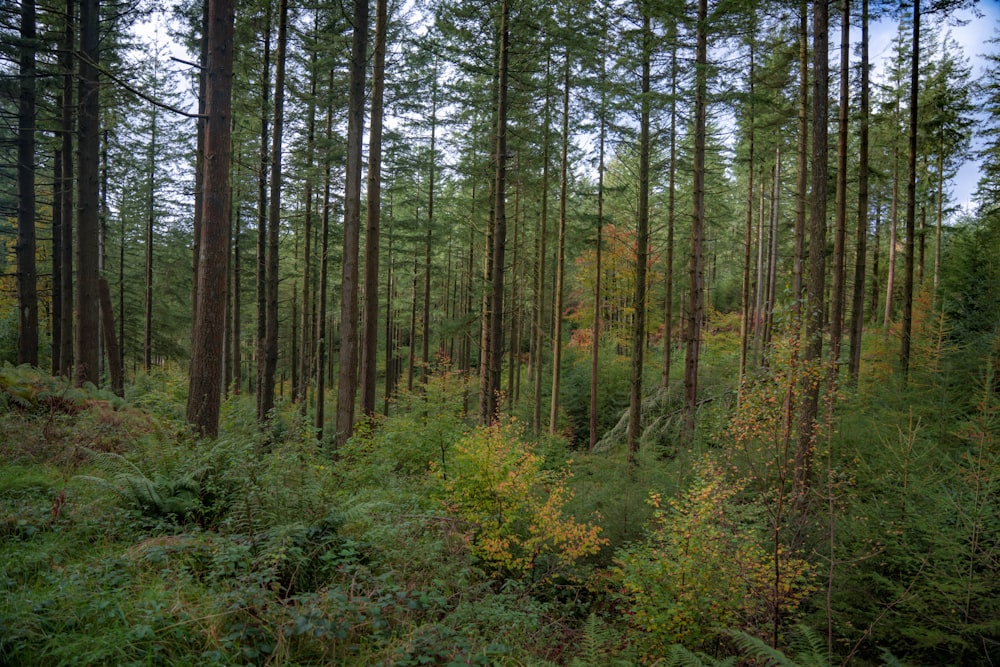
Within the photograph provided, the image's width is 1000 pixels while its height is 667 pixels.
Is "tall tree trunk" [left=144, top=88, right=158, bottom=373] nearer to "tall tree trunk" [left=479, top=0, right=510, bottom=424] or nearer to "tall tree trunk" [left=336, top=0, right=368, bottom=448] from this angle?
"tall tree trunk" [left=336, top=0, right=368, bottom=448]

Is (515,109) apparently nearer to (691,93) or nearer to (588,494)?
(691,93)

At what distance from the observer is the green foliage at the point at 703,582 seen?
15.8 ft

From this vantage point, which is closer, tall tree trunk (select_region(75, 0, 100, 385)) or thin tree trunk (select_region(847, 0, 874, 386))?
tall tree trunk (select_region(75, 0, 100, 385))

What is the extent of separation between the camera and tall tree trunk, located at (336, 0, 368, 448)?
396 inches

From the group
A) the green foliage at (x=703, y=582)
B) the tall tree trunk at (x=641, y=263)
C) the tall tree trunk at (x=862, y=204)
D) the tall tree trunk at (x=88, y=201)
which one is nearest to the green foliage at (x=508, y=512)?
the green foliage at (x=703, y=582)

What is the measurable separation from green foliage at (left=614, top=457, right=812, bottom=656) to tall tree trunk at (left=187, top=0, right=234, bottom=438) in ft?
21.8

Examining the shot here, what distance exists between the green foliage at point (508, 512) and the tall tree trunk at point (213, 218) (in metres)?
3.91

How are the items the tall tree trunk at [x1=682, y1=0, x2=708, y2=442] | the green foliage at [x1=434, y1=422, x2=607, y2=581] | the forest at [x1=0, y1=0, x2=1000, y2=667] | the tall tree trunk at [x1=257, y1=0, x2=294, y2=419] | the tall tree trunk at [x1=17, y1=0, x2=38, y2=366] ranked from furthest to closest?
the tall tree trunk at [x1=17, y1=0, x2=38, y2=366]
the tall tree trunk at [x1=257, y1=0, x2=294, y2=419]
the tall tree trunk at [x1=682, y1=0, x2=708, y2=442]
the green foliage at [x1=434, y1=422, x2=607, y2=581]
the forest at [x1=0, y1=0, x2=1000, y2=667]

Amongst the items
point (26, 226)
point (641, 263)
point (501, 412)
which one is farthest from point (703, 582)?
point (26, 226)

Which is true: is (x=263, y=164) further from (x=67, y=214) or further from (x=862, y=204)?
(x=862, y=204)

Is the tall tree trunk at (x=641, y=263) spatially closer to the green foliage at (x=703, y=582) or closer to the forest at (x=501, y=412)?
the forest at (x=501, y=412)

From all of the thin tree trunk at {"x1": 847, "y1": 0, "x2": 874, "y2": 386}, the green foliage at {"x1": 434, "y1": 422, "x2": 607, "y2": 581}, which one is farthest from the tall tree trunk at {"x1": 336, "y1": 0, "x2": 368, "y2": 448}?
the thin tree trunk at {"x1": 847, "y1": 0, "x2": 874, "y2": 386}

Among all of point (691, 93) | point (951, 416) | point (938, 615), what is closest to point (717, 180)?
point (691, 93)

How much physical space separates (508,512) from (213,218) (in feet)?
20.7
